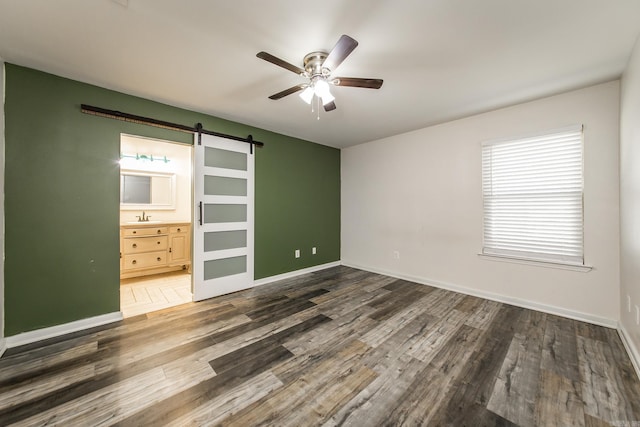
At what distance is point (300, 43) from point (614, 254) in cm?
A: 357

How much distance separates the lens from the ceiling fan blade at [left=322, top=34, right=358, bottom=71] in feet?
4.79

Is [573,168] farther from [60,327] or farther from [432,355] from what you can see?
[60,327]

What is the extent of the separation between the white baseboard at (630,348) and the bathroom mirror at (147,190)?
20.9ft

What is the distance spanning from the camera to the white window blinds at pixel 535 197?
262cm

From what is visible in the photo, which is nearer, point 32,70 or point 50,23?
point 50,23

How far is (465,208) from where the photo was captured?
11.2 feet

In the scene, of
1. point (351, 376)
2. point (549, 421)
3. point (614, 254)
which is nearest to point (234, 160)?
point (351, 376)

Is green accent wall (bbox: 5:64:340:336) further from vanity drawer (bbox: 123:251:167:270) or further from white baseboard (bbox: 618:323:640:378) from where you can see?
white baseboard (bbox: 618:323:640:378)

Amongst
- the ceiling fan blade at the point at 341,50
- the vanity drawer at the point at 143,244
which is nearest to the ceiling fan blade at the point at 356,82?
the ceiling fan blade at the point at 341,50

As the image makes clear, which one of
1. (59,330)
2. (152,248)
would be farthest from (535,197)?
(152,248)

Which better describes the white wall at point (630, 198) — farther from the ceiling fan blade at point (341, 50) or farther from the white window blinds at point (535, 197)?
the ceiling fan blade at point (341, 50)

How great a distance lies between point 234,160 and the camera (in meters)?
3.54

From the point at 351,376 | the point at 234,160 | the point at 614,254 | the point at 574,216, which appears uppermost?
the point at 234,160

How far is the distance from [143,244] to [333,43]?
423 cm
